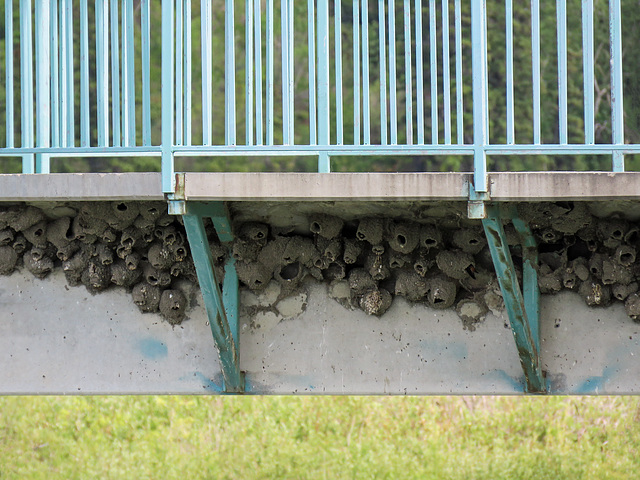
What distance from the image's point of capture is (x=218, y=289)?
5.34m

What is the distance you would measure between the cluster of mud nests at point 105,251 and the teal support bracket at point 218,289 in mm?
276

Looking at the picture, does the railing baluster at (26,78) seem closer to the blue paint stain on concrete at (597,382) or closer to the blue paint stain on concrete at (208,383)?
the blue paint stain on concrete at (208,383)

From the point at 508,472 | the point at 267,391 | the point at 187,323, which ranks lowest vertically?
the point at 508,472

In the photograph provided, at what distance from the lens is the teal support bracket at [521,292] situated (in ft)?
16.0

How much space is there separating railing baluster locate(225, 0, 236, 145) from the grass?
8288 mm

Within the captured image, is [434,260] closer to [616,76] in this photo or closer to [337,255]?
[337,255]

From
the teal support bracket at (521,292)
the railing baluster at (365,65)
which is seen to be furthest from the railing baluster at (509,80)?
the railing baluster at (365,65)

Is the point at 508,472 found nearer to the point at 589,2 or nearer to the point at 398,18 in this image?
the point at 398,18

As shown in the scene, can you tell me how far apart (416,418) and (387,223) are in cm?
787

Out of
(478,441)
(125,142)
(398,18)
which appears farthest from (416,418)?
(125,142)

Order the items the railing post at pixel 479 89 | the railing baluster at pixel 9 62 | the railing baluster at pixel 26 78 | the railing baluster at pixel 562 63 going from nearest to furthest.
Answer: the railing post at pixel 479 89 < the railing baluster at pixel 562 63 < the railing baluster at pixel 9 62 < the railing baluster at pixel 26 78

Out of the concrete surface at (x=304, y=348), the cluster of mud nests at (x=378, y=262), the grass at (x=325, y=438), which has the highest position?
the cluster of mud nests at (x=378, y=262)

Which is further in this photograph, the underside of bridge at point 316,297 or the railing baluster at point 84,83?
the underside of bridge at point 316,297

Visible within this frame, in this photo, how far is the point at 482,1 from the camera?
14.7 ft
